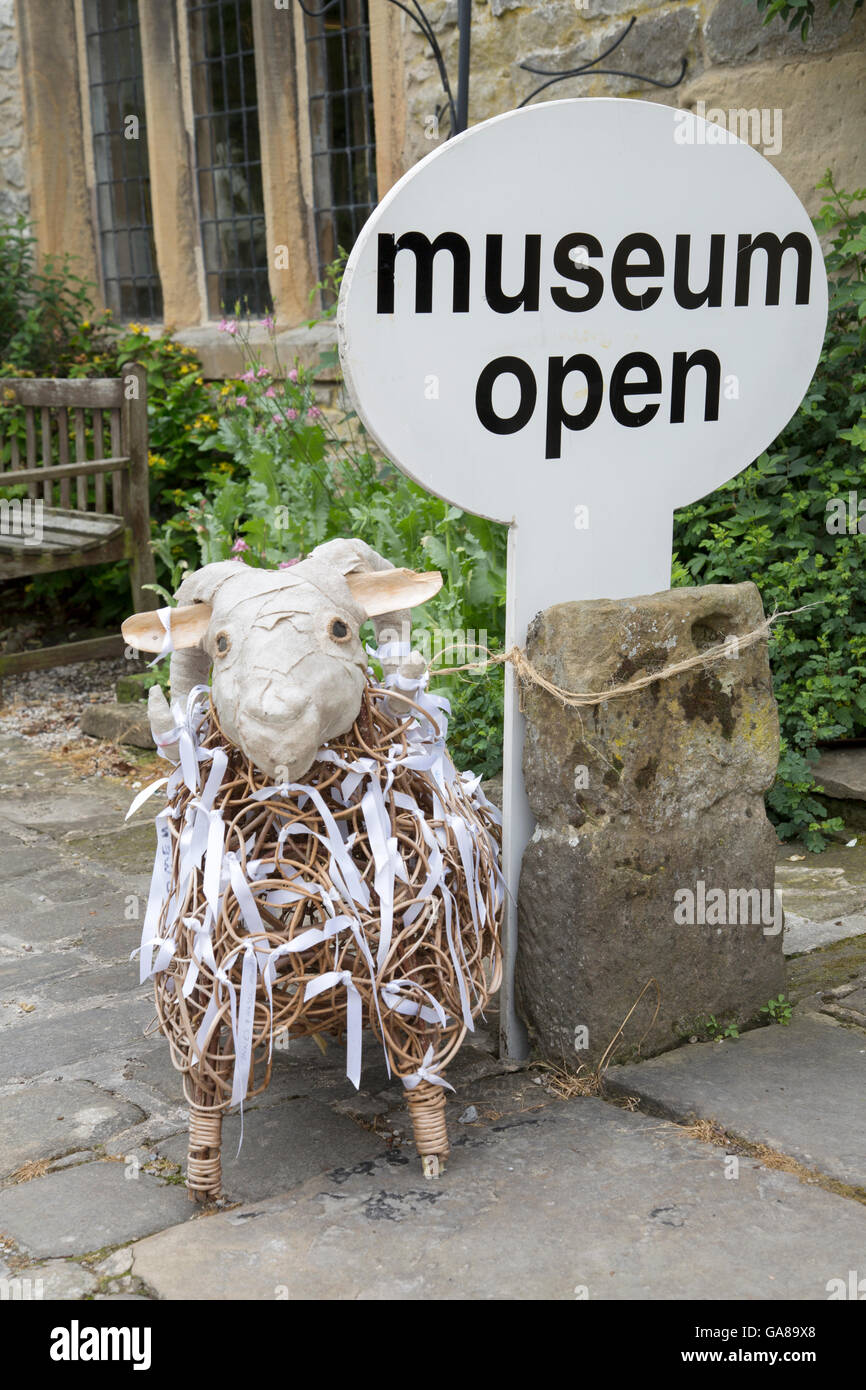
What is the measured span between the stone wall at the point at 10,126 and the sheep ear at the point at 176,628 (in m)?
6.54

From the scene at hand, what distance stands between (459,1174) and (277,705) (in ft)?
2.74

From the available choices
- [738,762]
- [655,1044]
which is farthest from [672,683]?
[655,1044]

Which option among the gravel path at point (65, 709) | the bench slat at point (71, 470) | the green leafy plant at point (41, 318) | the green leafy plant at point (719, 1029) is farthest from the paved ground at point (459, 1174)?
the green leafy plant at point (41, 318)

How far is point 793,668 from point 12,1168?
112 inches

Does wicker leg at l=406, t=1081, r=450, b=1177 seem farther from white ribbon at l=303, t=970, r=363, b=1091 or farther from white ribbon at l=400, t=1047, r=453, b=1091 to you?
white ribbon at l=303, t=970, r=363, b=1091

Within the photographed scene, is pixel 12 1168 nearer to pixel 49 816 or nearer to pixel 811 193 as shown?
pixel 49 816

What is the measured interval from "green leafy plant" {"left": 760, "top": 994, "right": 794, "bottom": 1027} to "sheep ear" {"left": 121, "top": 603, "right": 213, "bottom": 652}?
1.35 meters

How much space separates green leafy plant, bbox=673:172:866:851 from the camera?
4.05 m

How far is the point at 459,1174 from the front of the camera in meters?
2.23

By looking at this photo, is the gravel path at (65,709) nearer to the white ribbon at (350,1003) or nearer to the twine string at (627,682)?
the twine string at (627,682)

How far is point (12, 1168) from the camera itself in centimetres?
232

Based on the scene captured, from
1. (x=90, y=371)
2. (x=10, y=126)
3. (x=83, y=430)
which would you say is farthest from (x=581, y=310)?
(x=10, y=126)

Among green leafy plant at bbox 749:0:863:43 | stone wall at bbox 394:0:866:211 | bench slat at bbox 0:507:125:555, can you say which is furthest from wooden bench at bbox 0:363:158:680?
green leafy plant at bbox 749:0:863:43

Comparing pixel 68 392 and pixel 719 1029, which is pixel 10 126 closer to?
pixel 68 392
